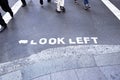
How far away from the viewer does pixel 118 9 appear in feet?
30.5

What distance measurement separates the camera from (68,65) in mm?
5082

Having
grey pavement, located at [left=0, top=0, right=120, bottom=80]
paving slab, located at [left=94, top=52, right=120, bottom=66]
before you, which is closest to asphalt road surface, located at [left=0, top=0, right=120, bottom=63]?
grey pavement, located at [left=0, top=0, right=120, bottom=80]

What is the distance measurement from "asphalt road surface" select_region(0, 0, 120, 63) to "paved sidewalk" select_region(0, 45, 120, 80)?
46 cm

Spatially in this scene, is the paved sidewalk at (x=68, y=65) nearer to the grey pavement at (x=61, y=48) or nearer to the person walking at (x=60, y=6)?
the grey pavement at (x=61, y=48)

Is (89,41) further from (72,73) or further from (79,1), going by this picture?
(79,1)

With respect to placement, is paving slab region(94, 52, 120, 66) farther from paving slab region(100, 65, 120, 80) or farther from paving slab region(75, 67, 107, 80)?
paving slab region(75, 67, 107, 80)

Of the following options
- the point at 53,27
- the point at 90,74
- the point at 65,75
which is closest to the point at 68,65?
the point at 65,75

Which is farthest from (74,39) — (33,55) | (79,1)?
(79,1)

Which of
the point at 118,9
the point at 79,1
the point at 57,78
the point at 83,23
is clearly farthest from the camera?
the point at 79,1

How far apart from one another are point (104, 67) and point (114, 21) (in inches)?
135

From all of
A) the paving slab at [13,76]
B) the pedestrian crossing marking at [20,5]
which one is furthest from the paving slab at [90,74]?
the pedestrian crossing marking at [20,5]

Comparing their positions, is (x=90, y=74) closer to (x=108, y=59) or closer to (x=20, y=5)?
(x=108, y=59)

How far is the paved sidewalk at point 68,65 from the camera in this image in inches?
186

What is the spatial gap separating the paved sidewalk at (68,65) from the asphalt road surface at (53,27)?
0.46 meters
